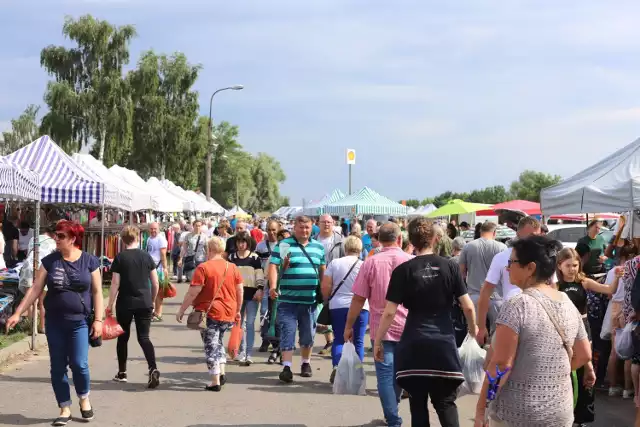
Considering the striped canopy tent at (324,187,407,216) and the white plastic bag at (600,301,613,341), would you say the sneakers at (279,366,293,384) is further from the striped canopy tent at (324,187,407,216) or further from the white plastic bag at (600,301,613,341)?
the striped canopy tent at (324,187,407,216)

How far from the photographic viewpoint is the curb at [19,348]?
9.66 meters

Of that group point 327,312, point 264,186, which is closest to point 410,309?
point 327,312

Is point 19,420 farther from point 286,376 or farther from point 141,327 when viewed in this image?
point 286,376

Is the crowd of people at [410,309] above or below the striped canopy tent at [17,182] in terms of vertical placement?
below

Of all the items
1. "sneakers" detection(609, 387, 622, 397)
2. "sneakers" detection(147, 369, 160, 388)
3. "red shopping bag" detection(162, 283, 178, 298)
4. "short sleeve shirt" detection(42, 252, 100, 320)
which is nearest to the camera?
"short sleeve shirt" detection(42, 252, 100, 320)

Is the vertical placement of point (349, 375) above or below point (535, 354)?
below

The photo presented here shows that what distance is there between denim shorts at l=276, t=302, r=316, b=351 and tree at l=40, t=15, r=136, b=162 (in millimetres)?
40178

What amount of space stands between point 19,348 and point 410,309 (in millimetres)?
6871

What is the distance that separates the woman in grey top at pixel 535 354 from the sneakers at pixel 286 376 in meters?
4.87

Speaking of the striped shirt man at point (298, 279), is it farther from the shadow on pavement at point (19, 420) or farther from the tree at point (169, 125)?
the tree at point (169, 125)

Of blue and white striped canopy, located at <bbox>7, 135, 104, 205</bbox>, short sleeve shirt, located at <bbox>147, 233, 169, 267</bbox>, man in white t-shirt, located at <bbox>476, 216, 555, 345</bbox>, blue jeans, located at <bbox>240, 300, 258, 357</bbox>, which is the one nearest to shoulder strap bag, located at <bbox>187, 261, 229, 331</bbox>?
blue jeans, located at <bbox>240, 300, 258, 357</bbox>

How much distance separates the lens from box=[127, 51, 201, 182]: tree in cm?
5122

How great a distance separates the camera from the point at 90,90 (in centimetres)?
4678

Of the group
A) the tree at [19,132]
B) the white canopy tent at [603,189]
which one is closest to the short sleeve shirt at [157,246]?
the white canopy tent at [603,189]
